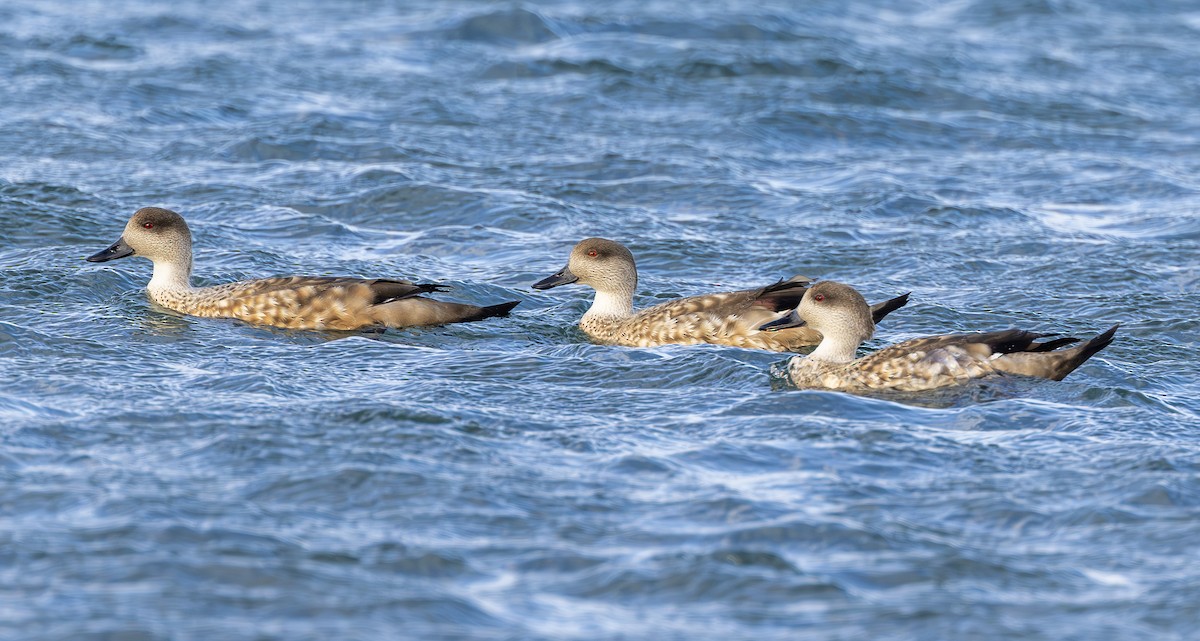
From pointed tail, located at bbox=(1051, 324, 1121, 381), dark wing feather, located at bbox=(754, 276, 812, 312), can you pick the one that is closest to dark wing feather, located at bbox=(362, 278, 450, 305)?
dark wing feather, located at bbox=(754, 276, 812, 312)

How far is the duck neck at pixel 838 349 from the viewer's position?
10930 mm

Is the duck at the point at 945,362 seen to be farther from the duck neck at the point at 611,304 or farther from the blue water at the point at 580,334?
the duck neck at the point at 611,304

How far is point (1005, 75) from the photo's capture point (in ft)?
67.8

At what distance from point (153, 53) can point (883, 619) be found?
15139mm

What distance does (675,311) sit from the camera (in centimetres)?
1165

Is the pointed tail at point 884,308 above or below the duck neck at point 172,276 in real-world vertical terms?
above

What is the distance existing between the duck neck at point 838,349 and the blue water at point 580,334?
1.35 feet

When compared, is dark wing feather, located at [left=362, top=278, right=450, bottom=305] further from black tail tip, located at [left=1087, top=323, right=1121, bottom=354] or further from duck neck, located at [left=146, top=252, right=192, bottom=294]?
black tail tip, located at [left=1087, top=323, right=1121, bottom=354]

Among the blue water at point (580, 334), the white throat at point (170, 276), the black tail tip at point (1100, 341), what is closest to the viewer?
the blue water at point (580, 334)

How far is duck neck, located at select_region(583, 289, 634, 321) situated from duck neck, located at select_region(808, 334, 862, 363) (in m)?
1.70

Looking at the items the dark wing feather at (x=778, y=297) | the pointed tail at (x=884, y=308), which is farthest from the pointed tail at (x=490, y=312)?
the pointed tail at (x=884, y=308)

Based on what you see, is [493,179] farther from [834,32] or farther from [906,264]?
[834,32]

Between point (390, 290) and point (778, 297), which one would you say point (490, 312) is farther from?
point (778, 297)

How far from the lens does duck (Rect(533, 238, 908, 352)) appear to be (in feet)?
37.6
